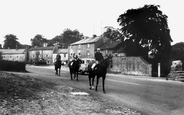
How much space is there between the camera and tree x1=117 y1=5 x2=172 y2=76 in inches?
1699

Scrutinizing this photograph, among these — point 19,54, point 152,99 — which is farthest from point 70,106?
point 19,54

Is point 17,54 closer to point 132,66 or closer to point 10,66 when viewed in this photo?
point 10,66

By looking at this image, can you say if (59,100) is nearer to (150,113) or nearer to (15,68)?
(150,113)

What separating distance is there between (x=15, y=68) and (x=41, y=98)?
2234 cm

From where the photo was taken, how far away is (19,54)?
4377 inches

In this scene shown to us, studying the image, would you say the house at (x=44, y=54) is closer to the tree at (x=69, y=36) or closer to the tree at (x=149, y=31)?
the tree at (x=69, y=36)

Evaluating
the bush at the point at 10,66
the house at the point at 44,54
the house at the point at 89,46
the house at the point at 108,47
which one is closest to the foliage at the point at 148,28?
the house at the point at 108,47

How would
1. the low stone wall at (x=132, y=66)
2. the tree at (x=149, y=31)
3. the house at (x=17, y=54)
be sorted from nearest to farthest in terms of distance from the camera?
the low stone wall at (x=132, y=66), the tree at (x=149, y=31), the house at (x=17, y=54)

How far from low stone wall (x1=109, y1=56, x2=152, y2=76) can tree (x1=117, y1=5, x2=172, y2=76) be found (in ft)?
23.4

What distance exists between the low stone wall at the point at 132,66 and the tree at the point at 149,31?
7141mm

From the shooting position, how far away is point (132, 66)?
35.7 meters

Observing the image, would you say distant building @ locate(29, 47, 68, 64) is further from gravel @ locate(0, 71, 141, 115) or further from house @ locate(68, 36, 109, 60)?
gravel @ locate(0, 71, 141, 115)

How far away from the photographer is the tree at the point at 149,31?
142 feet

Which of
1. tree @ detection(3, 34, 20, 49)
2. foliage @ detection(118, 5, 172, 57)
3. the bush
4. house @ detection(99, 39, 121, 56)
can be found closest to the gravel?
the bush
